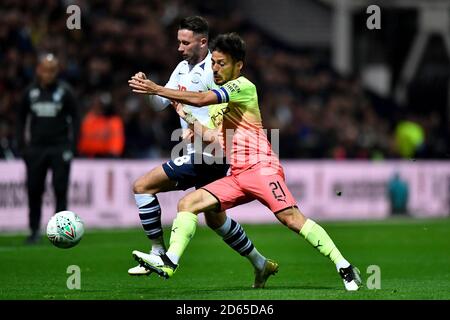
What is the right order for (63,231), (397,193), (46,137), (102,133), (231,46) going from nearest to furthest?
(231,46), (63,231), (46,137), (102,133), (397,193)

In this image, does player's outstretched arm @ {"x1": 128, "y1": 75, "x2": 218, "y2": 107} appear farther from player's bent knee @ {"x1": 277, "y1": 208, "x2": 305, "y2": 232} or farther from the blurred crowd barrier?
the blurred crowd barrier

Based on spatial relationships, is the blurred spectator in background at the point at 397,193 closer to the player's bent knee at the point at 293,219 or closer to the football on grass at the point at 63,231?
the football on grass at the point at 63,231

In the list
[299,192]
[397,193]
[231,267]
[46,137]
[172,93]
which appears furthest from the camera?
[397,193]

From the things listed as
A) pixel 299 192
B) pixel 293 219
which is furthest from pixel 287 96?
pixel 293 219

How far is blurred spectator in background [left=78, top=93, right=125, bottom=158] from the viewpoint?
2122cm

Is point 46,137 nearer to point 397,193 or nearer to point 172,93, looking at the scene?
point 172,93

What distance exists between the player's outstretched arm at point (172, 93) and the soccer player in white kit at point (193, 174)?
1.06 m

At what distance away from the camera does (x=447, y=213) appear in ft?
85.6

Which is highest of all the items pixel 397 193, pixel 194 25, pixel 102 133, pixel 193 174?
pixel 194 25

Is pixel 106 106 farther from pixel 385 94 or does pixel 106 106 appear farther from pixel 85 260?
pixel 385 94

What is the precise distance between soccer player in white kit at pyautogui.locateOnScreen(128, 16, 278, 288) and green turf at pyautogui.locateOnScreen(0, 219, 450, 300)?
353mm

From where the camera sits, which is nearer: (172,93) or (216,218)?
(172,93)

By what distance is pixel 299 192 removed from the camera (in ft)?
78.7

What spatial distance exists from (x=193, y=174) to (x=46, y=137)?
219 inches
